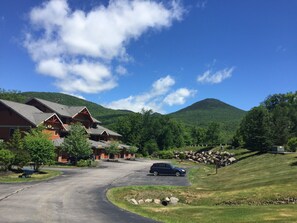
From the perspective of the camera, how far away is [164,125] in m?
120

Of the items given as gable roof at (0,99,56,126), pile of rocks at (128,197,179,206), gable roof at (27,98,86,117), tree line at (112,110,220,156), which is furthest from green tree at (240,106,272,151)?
tree line at (112,110,220,156)

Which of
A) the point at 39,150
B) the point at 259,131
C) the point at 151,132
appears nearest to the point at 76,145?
the point at 39,150

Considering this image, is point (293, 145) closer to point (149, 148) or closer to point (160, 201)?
point (160, 201)

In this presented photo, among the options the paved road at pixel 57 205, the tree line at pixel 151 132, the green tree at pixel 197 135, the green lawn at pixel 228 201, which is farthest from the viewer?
the green tree at pixel 197 135

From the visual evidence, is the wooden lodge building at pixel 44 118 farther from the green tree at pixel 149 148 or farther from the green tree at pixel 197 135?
the green tree at pixel 197 135

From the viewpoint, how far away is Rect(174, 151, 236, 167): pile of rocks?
7031 cm

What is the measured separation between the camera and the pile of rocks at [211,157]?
70.3 m

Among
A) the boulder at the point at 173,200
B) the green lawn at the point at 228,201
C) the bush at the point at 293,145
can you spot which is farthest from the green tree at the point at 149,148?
the boulder at the point at 173,200

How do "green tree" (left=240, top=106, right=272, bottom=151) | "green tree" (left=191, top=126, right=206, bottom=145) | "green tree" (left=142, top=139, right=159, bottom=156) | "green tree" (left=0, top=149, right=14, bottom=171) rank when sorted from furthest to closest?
1. "green tree" (left=191, top=126, right=206, bottom=145)
2. "green tree" (left=142, top=139, right=159, bottom=156)
3. "green tree" (left=240, top=106, right=272, bottom=151)
4. "green tree" (left=0, top=149, right=14, bottom=171)

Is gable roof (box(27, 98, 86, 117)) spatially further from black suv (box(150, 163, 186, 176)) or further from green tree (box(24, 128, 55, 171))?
black suv (box(150, 163, 186, 176))

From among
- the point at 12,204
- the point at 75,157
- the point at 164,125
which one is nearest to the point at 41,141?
the point at 75,157

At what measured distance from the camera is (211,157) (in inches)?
3189

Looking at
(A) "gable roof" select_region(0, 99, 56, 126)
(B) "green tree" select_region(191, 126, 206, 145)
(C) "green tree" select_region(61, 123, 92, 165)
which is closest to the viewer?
(C) "green tree" select_region(61, 123, 92, 165)

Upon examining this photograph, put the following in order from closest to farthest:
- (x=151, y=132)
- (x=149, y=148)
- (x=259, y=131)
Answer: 1. (x=259, y=131)
2. (x=149, y=148)
3. (x=151, y=132)
